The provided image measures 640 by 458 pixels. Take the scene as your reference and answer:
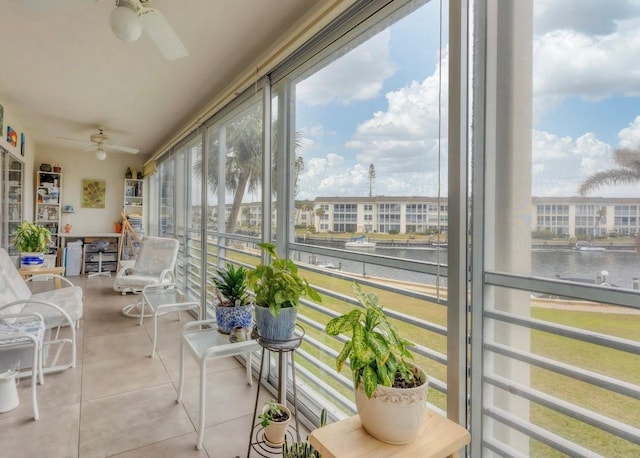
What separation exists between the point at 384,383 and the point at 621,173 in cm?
84

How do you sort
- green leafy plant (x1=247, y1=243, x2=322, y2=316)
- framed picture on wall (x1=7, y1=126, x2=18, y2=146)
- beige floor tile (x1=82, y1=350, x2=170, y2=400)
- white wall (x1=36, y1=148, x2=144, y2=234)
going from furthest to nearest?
white wall (x1=36, y1=148, x2=144, y2=234) → framed picture on wall (x1=7, y1=126, x2=18, y2=146) → beige floor tile (x1=82, y1=350, x2=170, y2=400) → green leafy plant (x1=247, y1=243, x2=322, y2=316)

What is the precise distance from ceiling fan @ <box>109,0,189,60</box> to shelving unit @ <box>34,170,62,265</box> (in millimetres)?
5630

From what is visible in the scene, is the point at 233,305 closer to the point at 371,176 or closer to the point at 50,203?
the point at 371,176

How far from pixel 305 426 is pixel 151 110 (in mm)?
3635

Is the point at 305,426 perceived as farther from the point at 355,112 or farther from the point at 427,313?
the point at 355,112

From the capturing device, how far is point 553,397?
104cm

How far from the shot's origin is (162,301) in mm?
3275

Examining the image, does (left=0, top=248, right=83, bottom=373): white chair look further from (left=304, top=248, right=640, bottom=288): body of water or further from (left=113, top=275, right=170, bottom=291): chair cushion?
(left=304, top=248, right=640, bottom=288): body of water

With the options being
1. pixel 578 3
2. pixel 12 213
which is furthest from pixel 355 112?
pixel 12 213

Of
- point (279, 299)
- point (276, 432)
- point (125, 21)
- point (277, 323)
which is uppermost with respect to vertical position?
point (125, 21)

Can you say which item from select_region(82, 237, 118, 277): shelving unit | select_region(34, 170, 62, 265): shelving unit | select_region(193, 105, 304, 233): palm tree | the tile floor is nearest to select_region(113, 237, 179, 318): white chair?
the tile floor

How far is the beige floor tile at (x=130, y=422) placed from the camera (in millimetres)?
1749

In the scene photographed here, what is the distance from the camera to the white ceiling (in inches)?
79.0

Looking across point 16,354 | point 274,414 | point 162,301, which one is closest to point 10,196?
point 162,301
